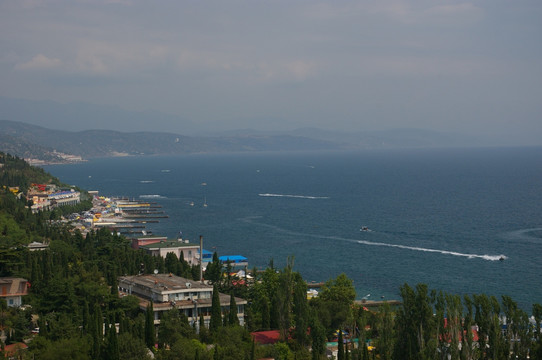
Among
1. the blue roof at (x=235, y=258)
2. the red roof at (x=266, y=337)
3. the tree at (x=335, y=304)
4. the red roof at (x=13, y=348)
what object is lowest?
the blue roof at (x=235, y=258)

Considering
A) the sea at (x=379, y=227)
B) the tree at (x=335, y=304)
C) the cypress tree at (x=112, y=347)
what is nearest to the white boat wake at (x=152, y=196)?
the sea at (x=379, y=227)

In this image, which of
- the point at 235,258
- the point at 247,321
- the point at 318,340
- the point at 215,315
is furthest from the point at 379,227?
the point at 318,340

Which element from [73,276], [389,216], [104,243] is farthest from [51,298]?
[389,216]

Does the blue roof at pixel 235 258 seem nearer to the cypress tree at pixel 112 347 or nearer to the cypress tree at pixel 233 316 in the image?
the cypress tree at pixel 233 316

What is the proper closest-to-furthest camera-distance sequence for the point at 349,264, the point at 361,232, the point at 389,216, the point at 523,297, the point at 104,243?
the point at 523,297, the point at 104,243, the point at 349,264, the point at 361,232, the point at 389,216

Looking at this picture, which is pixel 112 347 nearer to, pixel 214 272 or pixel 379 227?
pixel 214 272

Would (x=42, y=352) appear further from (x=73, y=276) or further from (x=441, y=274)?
(x=441, y=274)

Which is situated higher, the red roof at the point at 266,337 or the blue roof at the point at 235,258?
the red roof at the point at 266,337
